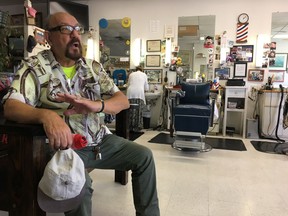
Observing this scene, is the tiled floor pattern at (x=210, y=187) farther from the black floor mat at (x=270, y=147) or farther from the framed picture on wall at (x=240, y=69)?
the framed picture on wall at (x=240, y=69)

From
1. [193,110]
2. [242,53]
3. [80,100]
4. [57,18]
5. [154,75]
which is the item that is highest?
[242,53]

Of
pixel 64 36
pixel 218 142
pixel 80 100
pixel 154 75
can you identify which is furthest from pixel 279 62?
pixel 80 100

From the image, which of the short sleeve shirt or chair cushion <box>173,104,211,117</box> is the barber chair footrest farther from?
the short sleeve shirt

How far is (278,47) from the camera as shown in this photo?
15.3 feet

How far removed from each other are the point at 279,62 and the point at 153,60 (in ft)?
8.34

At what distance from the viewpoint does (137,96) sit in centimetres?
447

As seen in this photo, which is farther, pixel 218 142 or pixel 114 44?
pixel 114 44

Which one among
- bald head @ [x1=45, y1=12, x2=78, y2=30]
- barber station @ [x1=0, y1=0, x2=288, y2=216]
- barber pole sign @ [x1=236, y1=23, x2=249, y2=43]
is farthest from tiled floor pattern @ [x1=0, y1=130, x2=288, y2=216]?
barber pole sign @ [x1=236, y1=23, x2=249, y2=43]

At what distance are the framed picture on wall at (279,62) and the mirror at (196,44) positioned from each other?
45.8 inches

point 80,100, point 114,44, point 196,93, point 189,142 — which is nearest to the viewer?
point 80,100

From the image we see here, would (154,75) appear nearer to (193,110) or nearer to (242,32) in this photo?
(242,32)

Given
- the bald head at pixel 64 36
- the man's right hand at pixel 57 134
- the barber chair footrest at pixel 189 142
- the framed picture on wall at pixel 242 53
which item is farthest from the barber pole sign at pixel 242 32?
the man's right hand at pixel 57 134

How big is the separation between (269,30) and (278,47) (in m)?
0.45

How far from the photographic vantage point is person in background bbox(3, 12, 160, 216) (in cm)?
115
